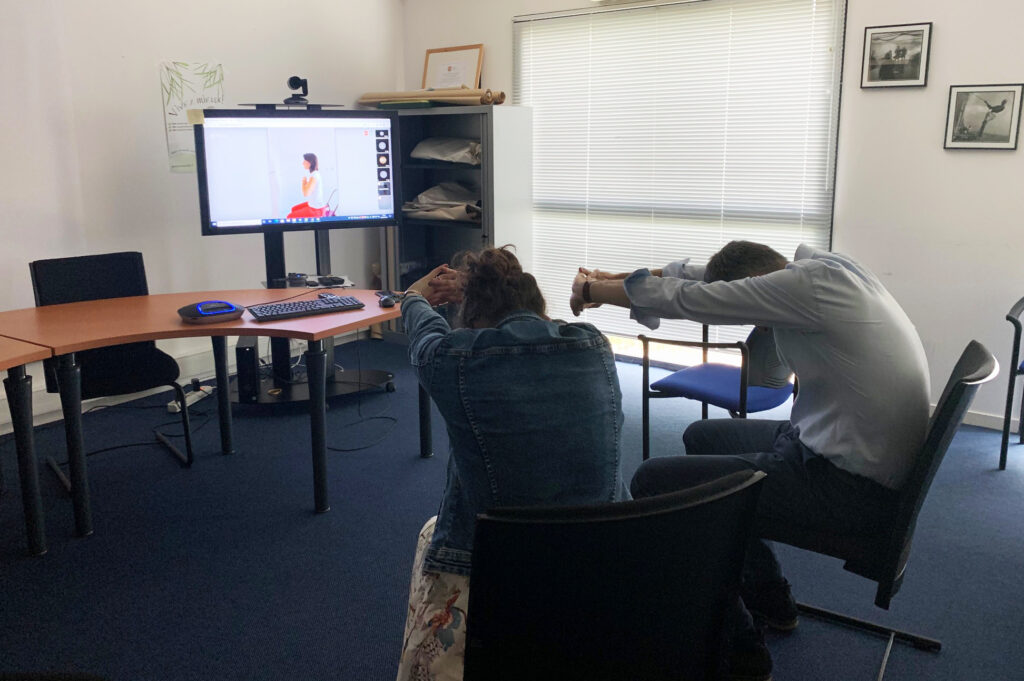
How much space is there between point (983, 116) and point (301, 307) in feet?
9.51

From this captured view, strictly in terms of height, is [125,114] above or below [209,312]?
above

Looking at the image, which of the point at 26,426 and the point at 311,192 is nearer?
the point at 26,426

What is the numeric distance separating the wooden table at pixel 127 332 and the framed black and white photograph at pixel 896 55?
7.90ft

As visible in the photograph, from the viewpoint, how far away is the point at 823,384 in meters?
1.91

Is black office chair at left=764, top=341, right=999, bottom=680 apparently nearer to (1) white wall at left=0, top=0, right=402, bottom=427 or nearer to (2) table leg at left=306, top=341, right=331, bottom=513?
(2) table leg at left=306, top=341, right=331, bottom=513

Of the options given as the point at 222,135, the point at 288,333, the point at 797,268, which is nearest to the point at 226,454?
the point at 288,333

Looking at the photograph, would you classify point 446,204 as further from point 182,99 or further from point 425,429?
point 425,429

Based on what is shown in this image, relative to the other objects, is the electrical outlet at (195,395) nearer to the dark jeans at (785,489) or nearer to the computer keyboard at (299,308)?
the computer keyboard at (299,308)

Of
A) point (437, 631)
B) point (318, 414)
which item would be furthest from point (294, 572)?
point (437, 631)

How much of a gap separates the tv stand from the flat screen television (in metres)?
0.16

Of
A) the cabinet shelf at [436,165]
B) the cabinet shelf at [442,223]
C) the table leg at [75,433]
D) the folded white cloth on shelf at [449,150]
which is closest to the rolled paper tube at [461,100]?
the folded white cloth on shelf at [449,150]

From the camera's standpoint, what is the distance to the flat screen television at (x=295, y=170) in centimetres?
347

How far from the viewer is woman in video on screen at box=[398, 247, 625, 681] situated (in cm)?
139

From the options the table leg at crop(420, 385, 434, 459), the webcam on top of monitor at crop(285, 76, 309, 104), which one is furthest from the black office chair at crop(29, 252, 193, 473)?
the webcam on top of monitor at crop(285, 76, 309, 104)
